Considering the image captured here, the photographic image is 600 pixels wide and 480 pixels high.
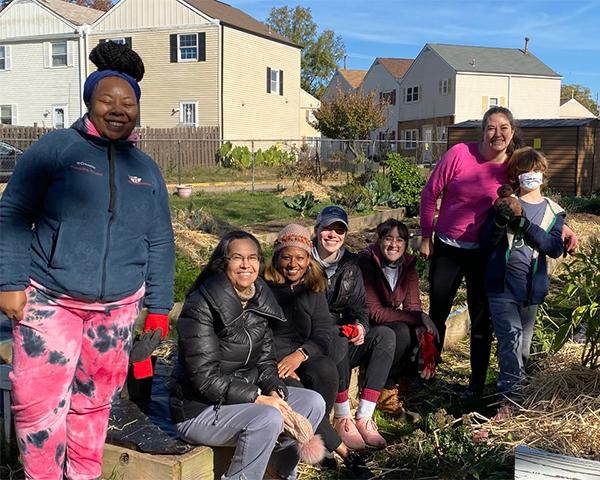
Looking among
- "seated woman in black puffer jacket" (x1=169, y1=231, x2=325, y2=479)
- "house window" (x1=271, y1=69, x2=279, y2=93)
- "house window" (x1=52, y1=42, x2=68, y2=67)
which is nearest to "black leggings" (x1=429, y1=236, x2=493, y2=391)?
"seated woman in black puffer jacket" (x1=169, y1=231, x2=325, y2=479)

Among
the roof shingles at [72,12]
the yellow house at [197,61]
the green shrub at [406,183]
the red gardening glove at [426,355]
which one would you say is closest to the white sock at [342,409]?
the red gardening glove at [426,355]

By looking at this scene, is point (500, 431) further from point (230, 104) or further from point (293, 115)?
point (293, 115)

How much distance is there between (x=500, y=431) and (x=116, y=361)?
1946 millimetres

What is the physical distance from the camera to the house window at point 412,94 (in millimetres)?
45497

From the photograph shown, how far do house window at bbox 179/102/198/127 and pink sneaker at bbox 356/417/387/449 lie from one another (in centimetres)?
2655

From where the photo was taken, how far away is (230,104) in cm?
2916

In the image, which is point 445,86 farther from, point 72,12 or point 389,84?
point 72,12

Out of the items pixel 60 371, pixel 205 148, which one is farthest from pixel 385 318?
pixel 205 148

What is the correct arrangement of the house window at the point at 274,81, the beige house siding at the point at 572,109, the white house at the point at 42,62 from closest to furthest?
the white house at the point at 42,62 → the house window at the point at 274,81 → the beige house siding at the point at 572,109

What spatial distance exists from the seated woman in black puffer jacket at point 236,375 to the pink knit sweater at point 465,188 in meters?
1.65

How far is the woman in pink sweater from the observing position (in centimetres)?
433

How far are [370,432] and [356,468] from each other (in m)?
0.49

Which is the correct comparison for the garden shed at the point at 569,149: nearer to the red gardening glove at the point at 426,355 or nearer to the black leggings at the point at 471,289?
the black leggings at the point at 471,289

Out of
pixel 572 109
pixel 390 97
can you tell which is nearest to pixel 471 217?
pixel 390 97
